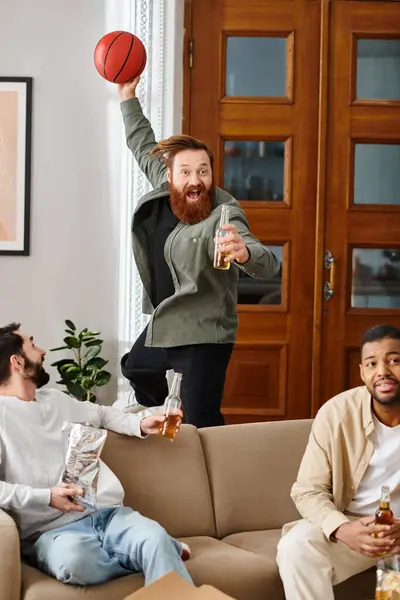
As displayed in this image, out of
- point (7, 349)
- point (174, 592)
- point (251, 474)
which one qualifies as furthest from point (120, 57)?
point (174, 592)

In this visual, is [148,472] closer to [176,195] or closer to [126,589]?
[126,589]

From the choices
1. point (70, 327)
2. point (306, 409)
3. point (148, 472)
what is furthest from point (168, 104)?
point (148, 472)

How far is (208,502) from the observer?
3.30m

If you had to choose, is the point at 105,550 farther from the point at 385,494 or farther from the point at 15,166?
the point at 15,166

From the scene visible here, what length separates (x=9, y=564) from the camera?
8.56 feet

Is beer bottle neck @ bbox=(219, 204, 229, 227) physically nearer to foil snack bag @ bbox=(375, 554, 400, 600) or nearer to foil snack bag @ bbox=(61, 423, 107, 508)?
foil snack bag @ bbox=(61, 423, 107, 508)

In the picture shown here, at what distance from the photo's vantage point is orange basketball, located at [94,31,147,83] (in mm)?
4441

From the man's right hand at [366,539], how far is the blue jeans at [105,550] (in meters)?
0.45

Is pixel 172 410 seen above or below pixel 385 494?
above

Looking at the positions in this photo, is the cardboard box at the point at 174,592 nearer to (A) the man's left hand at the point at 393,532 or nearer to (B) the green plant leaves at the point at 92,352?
(A) the man's left hand at the point at 393,532

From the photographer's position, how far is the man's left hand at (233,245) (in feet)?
10.8

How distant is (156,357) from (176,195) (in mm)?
706

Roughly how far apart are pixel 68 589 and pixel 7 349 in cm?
77

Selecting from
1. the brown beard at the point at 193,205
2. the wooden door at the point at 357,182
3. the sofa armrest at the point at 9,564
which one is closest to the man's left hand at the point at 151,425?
the sofa armrest at the point at 9,564
